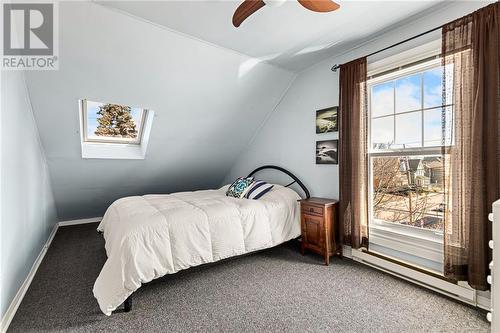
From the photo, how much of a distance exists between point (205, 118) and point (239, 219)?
5.73 ft

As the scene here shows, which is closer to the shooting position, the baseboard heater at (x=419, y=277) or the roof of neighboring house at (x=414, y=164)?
the baseboard heater at (x=419, y=277)

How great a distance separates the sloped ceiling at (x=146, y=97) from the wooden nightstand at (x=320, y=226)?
181cm

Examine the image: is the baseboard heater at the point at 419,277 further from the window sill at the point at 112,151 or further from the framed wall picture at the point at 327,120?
the window sill at the point at 112,151

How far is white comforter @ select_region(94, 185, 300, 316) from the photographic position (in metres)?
1.87

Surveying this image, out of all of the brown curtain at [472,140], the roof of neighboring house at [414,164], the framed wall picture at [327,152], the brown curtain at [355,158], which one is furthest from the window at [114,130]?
the brown curtain at [472,140]

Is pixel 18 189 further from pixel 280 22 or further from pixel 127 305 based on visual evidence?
pixel 280 22

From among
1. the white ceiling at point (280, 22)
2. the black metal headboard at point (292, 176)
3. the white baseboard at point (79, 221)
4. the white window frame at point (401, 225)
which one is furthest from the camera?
the white baseboard at point (79, 221)

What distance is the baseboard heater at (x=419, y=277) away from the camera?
1.94 metres

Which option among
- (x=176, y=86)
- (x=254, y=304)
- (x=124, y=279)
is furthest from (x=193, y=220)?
(x=176, y=86)

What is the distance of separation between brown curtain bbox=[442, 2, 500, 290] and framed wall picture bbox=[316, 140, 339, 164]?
115 centimetres

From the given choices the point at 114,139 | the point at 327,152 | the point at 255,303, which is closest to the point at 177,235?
the point at 255,303

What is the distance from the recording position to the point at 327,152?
10.1 ft

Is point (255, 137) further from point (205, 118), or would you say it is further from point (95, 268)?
point (95, 268)

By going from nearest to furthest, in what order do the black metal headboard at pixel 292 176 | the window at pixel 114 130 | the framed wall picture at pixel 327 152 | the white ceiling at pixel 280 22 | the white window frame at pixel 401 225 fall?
the white ceiling at pixel 280 22 < the white window frame at pixel 401 225 < the framed wall picture at pixel 327 152 < the black metal headboard at pixel 292 176 < the window at pixel 114 130
